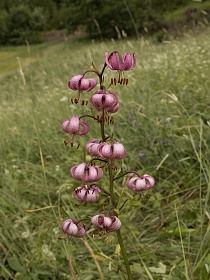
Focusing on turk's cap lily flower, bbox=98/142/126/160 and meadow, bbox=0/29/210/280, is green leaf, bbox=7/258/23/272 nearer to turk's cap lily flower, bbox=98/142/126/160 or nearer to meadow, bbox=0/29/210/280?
meadow, bbox=0/29/210/280

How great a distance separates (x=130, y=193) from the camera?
2666 mm

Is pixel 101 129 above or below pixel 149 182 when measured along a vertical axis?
above

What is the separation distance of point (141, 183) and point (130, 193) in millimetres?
1517

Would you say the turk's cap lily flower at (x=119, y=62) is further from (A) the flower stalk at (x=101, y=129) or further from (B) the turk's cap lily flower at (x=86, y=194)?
(B) the turk's cap lily flower at (x=86, y=194)

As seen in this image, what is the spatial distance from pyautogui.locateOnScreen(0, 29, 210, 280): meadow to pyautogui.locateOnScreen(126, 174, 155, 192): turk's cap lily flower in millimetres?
31

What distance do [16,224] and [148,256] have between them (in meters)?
0.74

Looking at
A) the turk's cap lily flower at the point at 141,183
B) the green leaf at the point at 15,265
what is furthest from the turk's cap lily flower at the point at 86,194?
the green leaf at the point at 15,265

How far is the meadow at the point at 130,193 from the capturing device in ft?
6.26

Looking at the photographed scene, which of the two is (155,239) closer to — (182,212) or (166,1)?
(182,212)

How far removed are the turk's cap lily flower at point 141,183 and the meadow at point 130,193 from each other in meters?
0.03

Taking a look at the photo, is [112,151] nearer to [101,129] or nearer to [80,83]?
[101,129]

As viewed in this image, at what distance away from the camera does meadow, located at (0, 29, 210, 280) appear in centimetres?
191

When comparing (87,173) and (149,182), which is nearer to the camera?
(87,173)

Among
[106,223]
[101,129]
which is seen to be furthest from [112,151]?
[106,223]
